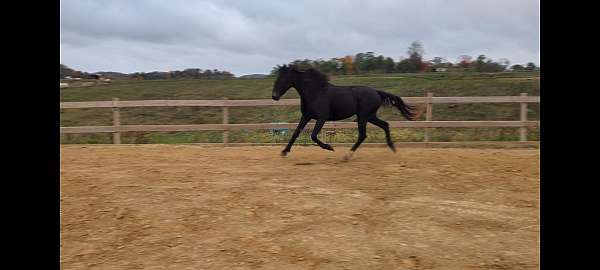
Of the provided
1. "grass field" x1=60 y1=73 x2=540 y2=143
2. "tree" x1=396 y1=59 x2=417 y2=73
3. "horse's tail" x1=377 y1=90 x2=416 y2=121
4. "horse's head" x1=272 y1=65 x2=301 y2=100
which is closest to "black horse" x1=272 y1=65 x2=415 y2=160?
"horse's head" x1=272 y1=65 x2=301 y2=100

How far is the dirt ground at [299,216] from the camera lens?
3197 mm

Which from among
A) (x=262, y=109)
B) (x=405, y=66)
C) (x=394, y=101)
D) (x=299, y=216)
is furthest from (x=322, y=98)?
(x=405, y=66)

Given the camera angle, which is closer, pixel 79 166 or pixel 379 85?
pixel 79 166

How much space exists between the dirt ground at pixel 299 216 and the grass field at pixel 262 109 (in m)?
5.10

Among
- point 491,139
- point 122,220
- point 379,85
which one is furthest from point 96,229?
point 379,85

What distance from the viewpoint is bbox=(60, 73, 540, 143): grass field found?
485 inches

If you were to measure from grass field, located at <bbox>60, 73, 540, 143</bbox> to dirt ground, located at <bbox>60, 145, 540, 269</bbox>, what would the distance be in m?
5.10

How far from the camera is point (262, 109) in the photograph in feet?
71.4

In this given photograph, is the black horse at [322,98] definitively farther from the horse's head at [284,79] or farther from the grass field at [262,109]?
the grass field at [262,109]

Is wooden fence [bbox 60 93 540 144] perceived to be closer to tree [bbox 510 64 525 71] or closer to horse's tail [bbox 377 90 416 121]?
horse's tail [bbox 377 90 416 121]

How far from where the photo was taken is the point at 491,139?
1091 centimetres
